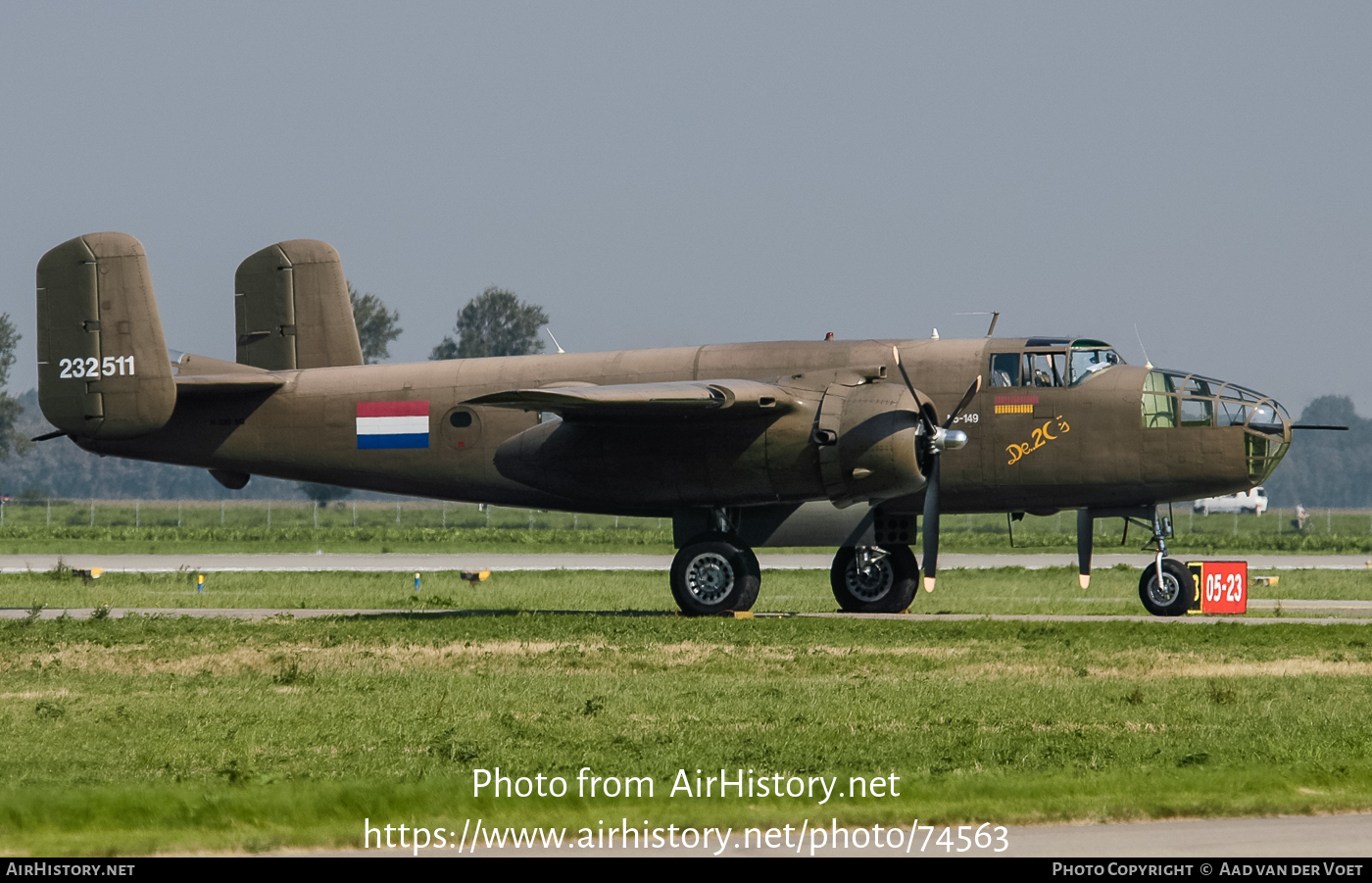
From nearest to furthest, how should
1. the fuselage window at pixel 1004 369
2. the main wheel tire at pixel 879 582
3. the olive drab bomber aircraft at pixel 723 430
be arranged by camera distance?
the olive drab bomber aircraft at pixel 723 430, the fuselage window at pixel 1004 369, the main wheel tire at pixel 879 582

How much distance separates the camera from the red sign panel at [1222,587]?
1220 inches

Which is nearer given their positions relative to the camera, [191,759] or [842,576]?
[191,759]

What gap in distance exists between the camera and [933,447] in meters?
27.6

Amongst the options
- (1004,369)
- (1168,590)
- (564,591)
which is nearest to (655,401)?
(1004,369)

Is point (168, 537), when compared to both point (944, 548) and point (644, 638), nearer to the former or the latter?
point (944, 548)

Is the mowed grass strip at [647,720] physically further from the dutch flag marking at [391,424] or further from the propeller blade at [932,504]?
the dutch flag marking at [391,424]

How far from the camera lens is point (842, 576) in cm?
3158

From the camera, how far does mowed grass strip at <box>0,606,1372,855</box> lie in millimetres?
12539

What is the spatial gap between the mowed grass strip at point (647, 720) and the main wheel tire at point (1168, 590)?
9.51 ft

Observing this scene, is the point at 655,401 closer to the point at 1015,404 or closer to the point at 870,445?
the point at 870,445

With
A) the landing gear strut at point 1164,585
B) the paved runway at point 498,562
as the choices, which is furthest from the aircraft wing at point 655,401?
the paved runway at point 498,562
